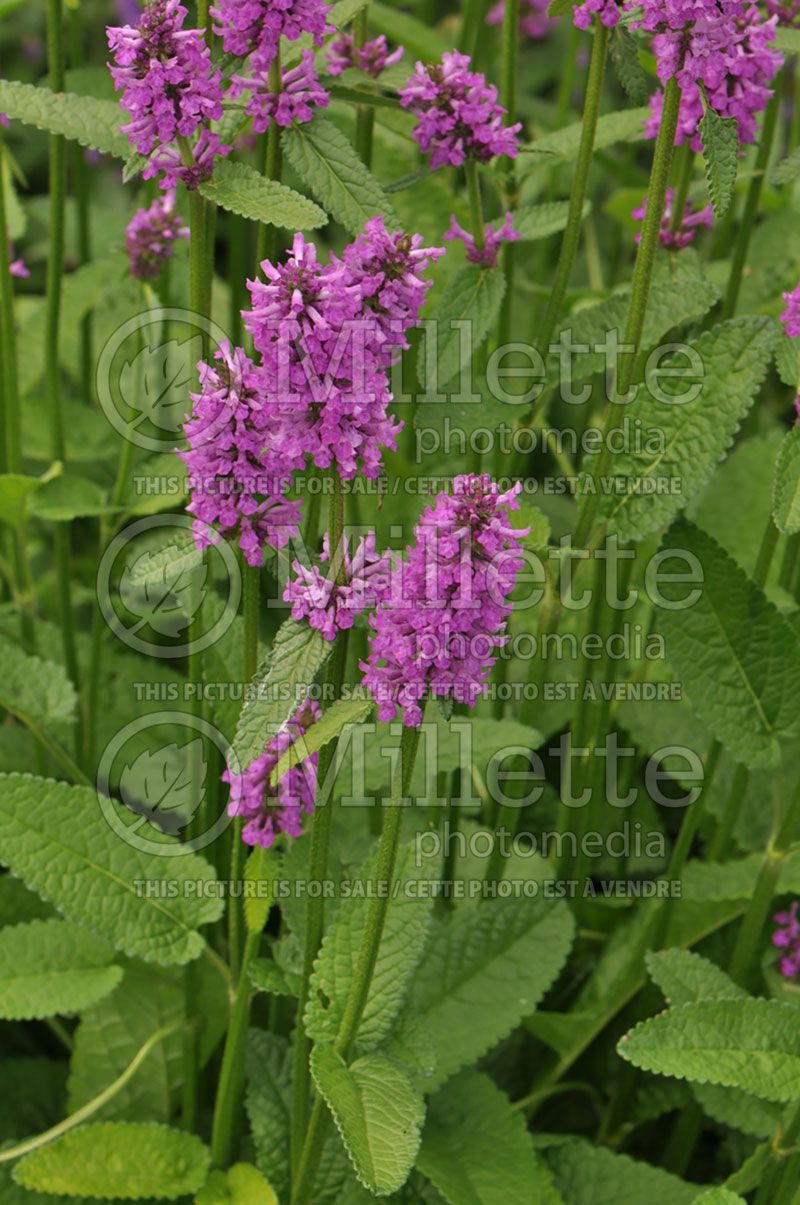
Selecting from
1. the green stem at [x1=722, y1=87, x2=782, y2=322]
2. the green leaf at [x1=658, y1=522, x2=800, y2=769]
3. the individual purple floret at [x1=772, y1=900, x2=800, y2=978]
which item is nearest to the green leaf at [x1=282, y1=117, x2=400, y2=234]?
the green leaf at [x1=658, y1=522, x2=800, y2=769]

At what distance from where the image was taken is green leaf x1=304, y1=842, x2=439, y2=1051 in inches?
71.2

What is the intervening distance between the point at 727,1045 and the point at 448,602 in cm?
81

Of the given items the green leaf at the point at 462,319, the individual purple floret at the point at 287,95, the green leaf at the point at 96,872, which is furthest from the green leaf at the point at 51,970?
the individual purple floret at the point at 287,95

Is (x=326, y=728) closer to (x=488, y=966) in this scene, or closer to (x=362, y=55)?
(x=488, y=966)

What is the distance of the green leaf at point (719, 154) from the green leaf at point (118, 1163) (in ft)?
5.03

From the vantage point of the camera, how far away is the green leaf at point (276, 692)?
4.90 ft

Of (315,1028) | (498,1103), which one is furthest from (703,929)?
(315,1028)

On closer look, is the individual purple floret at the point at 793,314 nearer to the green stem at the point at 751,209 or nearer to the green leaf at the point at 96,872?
the green stem at the point at 751,209

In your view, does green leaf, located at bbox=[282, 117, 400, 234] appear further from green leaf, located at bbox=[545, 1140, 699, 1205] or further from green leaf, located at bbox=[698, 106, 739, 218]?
green leaf, located at bbox=[545, 1140, 699, 1205]

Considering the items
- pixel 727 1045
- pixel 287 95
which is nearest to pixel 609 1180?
pixel 727 1045

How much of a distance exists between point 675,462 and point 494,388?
1.09 feet

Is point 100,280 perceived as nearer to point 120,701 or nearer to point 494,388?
point 120,701

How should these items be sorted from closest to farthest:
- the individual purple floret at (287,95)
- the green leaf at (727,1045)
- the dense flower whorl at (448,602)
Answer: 1. the dense flower whorl at (448,602)
2. the individual purple floret at (287,95)
3. the green leaf at (727,1045)

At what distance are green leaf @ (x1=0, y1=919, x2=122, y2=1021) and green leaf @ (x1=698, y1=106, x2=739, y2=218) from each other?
4.64ft
